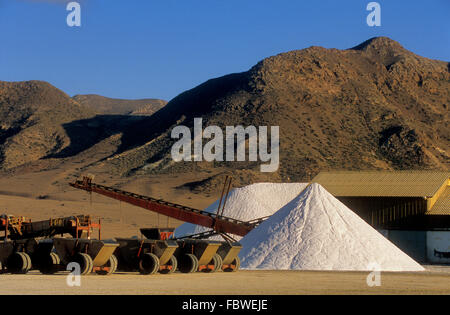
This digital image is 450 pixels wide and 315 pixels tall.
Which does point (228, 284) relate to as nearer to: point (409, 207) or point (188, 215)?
point (188, 215)

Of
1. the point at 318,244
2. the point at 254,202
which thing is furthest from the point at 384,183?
the point at 318,244

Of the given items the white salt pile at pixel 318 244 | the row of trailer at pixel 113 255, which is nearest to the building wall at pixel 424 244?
the white salt pile at pixel 318 244

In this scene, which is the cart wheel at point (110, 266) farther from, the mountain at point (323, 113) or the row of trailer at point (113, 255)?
Result: the mountain at point (323, 113)

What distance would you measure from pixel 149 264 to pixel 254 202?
667 inches

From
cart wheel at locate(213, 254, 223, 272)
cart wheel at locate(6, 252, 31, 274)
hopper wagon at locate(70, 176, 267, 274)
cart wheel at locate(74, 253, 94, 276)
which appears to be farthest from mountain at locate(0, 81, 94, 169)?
cart wheel at locate(74, 253, 94, 276)

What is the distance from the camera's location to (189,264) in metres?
25.8

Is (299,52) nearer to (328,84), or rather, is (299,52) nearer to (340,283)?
A: (328,84)

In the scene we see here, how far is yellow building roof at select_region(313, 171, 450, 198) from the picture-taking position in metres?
39.7

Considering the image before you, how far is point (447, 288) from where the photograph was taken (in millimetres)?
20047

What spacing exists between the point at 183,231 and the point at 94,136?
8062 cm

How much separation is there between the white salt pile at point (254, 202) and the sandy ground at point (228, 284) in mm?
14046

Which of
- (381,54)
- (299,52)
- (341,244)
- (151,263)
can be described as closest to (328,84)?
(299,52)

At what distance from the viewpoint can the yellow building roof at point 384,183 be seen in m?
39.7

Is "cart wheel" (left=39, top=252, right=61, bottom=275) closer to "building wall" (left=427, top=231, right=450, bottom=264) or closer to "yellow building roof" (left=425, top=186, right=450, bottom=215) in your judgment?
"building wall" (left=427, top=231, right=450, bottom=264)
